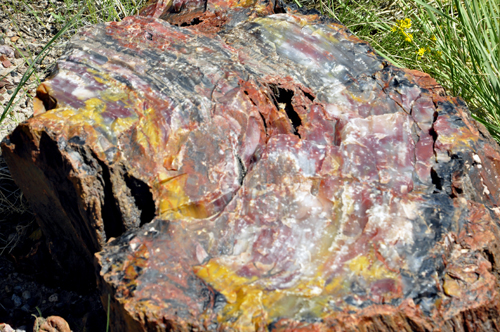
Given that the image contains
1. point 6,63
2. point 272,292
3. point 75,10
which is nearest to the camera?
point 272,292

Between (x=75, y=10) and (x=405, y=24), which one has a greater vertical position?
(x=75, y=10)

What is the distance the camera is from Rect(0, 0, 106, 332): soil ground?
2.07m

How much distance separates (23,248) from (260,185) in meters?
1.46

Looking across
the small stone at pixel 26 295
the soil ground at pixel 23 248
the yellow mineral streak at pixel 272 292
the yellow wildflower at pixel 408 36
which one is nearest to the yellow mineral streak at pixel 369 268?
the yellow mineral streak at pixel 272 292

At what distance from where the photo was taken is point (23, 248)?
229 cm

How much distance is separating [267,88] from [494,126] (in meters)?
1.43

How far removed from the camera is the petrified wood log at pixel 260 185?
1.30m

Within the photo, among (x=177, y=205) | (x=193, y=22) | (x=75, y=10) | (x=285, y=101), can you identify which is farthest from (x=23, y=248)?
(x=75, y=10)

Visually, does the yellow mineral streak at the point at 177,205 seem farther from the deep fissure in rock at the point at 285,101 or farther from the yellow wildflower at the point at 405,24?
the yellow wildflower at the point at 405,24

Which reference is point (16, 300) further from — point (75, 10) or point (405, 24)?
point (405, 24)

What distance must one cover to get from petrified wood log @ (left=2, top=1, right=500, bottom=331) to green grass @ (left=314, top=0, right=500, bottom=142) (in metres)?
0.58

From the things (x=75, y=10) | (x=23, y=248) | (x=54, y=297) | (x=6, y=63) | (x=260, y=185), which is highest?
(x=75, y=10)

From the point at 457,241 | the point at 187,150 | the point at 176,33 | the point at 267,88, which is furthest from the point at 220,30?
the point at 457,241

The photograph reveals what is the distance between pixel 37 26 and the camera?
10.2 feet
